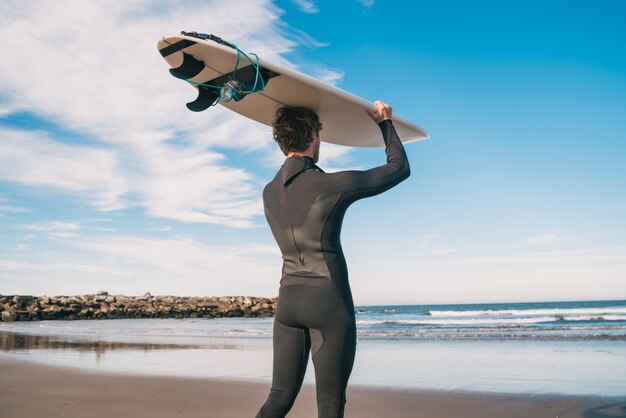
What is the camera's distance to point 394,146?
2453 millimetres

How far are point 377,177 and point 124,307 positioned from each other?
34.2 m

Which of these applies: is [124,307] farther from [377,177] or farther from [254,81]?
[377,177]

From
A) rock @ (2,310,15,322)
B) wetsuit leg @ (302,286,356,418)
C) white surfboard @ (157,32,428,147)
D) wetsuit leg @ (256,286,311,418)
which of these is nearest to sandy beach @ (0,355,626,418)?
wetsuit leg @ (256,286,311,418)

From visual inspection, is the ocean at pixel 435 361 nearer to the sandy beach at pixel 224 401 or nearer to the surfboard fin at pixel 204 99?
the sandy beach at pixel 224 401

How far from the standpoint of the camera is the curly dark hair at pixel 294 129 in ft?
8.07

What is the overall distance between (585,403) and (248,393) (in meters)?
3.25

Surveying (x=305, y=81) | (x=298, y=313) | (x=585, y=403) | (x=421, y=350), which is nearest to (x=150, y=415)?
(x=298, y=313)

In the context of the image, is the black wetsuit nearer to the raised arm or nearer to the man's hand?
the raised arm

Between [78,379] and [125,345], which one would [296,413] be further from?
[125,345]

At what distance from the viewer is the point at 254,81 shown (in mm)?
2721

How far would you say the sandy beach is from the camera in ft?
15.5

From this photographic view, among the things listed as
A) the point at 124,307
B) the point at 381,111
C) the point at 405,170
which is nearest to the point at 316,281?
the point at 405,170

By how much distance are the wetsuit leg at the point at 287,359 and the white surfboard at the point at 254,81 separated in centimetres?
104

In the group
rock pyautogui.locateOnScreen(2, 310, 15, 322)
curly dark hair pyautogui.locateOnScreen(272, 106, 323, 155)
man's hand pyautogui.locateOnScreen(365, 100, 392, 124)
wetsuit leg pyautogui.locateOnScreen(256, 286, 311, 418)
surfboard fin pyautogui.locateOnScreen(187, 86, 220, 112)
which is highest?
surfboard fin pyautogui.locateOnScreen(187, 86, 220, 112)
